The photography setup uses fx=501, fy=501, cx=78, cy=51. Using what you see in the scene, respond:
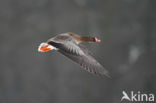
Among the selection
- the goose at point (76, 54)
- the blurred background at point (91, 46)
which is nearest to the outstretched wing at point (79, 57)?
the goose at point (76, 54)

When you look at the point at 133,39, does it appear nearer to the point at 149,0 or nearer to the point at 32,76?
the point at 149,0

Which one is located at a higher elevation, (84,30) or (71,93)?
(84,30)

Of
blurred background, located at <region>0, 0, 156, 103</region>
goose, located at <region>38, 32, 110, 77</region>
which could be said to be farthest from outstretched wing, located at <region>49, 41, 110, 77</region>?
blurred background, located at <region>0, 0, 156, 103</region>

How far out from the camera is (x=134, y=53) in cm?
675

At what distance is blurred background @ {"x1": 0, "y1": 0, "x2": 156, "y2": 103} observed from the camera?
6.58 meters

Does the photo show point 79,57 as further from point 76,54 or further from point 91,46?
point 91,46

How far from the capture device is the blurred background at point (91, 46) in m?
6.58

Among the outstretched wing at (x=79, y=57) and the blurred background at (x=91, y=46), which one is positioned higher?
the blurred background at (x=91, y=46)

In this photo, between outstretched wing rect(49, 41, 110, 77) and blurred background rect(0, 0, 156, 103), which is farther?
blurred background rect(0, 0, 156, 103)

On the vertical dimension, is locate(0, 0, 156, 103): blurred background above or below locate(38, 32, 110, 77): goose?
above

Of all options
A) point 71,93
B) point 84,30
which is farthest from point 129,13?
point 71,93

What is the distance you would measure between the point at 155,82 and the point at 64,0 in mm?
1613

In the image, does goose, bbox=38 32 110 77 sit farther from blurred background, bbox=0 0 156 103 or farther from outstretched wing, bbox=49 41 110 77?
blurred background, bbox=0 0 156 103

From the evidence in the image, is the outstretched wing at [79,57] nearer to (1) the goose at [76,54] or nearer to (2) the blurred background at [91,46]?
(1) the goose at [76,54]
